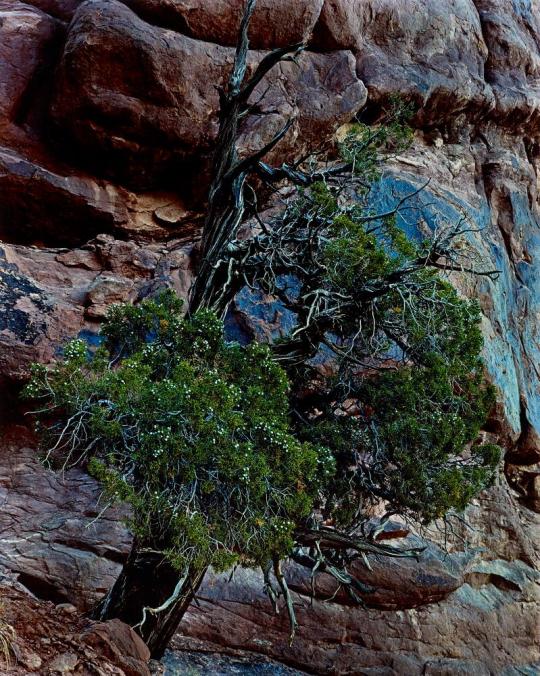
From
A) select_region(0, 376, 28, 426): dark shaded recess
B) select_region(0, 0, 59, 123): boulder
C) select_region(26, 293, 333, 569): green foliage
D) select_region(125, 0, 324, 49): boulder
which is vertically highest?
select_region(125, 0, 324, 49): boulder

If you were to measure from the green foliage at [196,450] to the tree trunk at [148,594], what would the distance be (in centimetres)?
32

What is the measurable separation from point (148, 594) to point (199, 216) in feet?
26.8

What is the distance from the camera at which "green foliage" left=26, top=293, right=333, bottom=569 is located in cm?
622

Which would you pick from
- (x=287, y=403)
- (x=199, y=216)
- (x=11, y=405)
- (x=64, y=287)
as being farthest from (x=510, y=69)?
(x=11, y=405)

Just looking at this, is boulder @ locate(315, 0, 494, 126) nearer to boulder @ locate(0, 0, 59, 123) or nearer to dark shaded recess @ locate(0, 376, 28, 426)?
boulder @ locate(0, 0, 59, 123)

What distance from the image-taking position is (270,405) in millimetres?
6945

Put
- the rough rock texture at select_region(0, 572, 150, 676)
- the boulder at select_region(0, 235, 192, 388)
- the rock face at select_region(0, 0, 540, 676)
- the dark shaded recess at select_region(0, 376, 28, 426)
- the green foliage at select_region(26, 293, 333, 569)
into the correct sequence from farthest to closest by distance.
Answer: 1. the boulder at select_region(0, 235, 192, 388)
2. the dark shaded recess at select_region(0, 376, 28, 426)
3. the rock face at select_region(0, 0, 540, 676)
4. the green foliage at select_region(26, 293, 333, 569)
5. the rough rock texture at select_region(0, 572, 150, 676)

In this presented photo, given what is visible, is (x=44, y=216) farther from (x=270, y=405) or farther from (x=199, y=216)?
(x=270, y=405)

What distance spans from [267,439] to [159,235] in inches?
300

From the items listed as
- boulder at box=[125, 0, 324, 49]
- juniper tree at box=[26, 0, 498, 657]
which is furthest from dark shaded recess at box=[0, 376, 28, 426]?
boulder at box=[125, 0, 324, 49]

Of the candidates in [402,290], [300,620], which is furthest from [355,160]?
[300,620]

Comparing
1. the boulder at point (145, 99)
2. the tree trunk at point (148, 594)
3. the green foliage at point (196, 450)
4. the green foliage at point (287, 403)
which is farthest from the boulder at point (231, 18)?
the tree trunk at point (148, 594)

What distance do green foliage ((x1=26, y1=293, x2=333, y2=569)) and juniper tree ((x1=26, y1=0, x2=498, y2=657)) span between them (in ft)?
0.06

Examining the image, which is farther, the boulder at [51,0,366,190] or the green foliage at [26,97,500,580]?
the boulder at [51,0,366,190]
